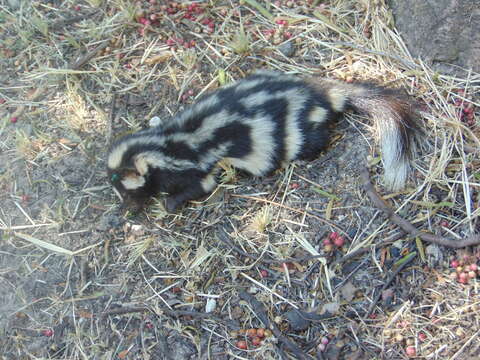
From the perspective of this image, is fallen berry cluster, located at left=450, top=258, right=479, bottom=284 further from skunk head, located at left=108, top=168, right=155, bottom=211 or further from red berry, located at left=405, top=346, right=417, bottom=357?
skunk head, located at left=108, top=168, right=155, bottom=211

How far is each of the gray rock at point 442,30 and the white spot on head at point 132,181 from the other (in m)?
2.33

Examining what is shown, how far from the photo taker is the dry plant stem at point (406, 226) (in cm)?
343

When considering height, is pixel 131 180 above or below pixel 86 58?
Answer: below

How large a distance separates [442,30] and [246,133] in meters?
1.61

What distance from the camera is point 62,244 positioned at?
163 inches

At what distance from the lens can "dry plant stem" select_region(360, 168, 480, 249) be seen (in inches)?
135

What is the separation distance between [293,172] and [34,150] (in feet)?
7.28

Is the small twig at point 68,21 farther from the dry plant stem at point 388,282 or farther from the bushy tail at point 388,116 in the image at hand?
the dry plant stem at point 388,282

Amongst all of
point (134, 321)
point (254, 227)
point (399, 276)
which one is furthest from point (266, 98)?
point (134, 321)

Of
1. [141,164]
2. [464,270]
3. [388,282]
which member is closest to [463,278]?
[464,270]

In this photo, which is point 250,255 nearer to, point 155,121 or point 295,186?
point 295,186

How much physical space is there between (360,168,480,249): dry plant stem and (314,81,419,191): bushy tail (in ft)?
0.42

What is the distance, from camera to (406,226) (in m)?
Answer: 3.56

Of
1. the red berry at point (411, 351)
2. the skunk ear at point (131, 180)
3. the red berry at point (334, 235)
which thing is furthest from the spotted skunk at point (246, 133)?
the red berry at point (411, 351)
